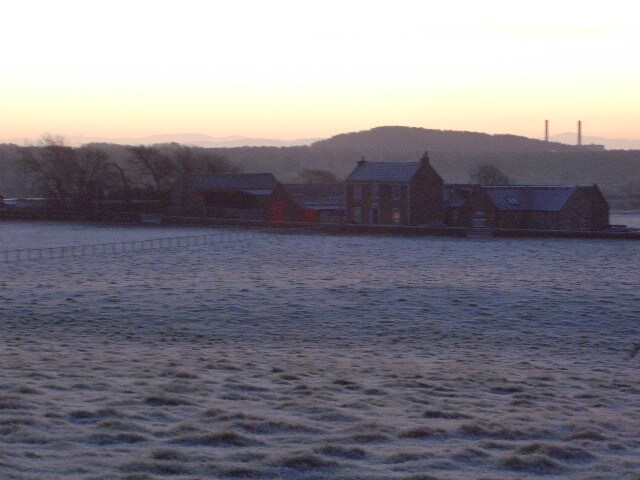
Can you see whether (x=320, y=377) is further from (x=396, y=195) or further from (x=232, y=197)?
(x=232, y=197)

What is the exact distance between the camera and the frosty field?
10383 mm

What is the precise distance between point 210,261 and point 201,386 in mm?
35832

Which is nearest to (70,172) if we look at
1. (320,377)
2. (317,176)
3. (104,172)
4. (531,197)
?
(104,172)

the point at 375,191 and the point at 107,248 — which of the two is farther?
the point at 375,191

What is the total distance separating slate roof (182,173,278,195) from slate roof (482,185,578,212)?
2934 cm

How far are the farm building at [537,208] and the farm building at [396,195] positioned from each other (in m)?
3.56

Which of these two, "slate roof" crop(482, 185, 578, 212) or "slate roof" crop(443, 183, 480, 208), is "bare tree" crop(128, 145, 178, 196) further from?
"slate roof" crop(482, 185, 578, 212)

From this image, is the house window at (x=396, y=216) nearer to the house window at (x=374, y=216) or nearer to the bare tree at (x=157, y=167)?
the house window at (x=374, y=216)

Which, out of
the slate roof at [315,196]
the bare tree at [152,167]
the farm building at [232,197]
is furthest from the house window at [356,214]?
the bare tree at [152,167]

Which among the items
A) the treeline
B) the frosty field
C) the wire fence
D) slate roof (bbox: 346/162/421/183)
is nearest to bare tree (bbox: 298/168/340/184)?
the treeline

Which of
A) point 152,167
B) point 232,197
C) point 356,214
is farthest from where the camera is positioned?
point 152,167

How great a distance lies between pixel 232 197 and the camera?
4003 inches

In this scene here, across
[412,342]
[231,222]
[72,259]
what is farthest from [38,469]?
[231,222]

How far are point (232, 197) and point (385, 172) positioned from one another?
2282 cm
